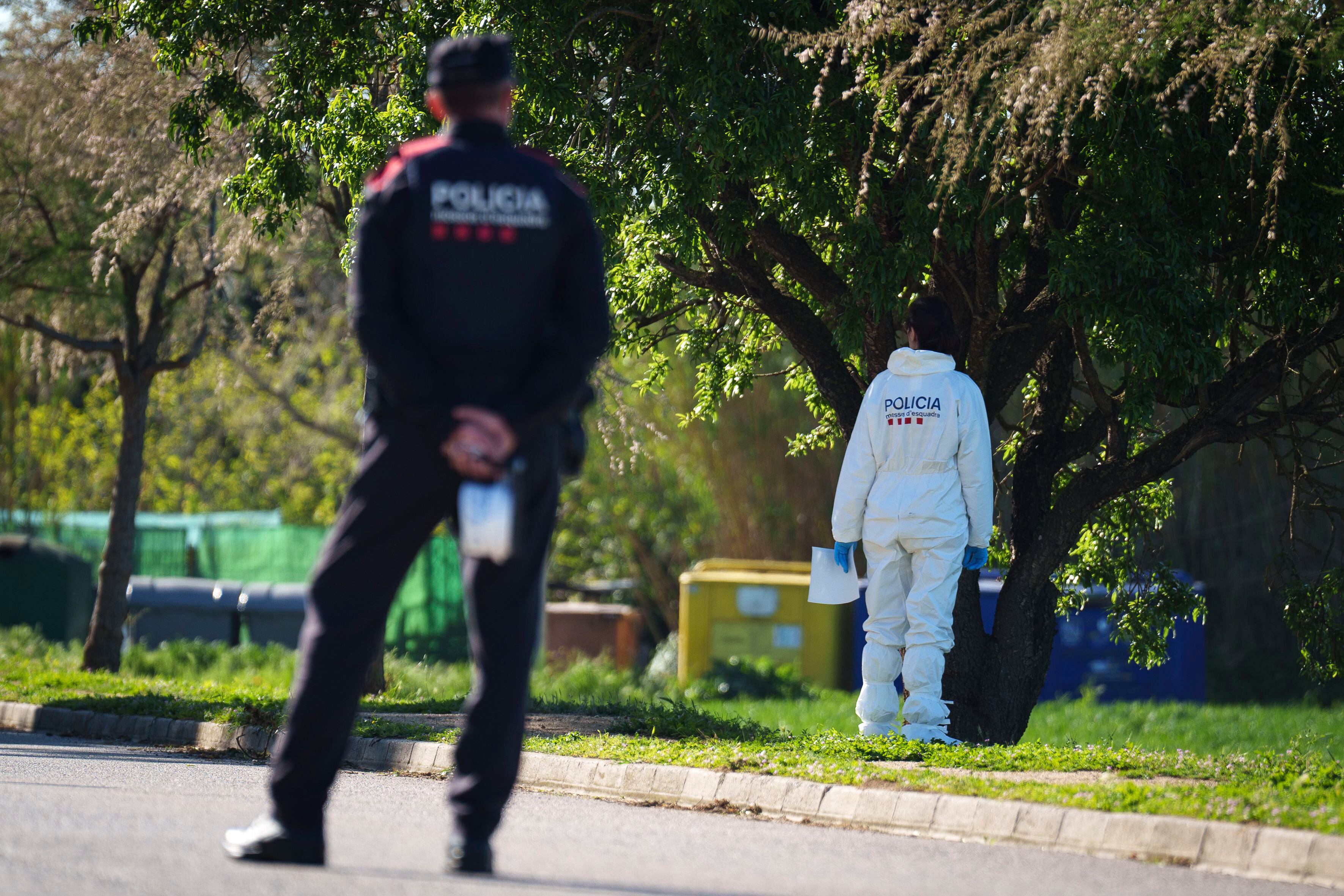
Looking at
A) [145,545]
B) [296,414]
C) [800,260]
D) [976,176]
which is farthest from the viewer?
[145,545]

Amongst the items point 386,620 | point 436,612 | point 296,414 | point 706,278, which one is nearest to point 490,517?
point 386,620

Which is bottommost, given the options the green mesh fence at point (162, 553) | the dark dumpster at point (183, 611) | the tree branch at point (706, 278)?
the dark dumpster at point (183, 611)

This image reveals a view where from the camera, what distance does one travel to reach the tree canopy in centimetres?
705

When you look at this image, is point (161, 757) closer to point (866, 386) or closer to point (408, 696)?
point (408, 696)

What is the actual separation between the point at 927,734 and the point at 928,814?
64.2 inches

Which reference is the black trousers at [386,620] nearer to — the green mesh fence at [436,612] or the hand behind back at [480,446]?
the hand behind back at [480,446]

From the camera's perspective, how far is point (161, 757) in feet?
26.7

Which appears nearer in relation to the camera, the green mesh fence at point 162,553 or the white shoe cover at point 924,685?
the white shoe cover at point 924,685

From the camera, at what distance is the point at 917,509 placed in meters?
7.39

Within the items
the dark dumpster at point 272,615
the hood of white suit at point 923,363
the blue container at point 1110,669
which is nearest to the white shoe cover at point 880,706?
the hood of white suit at point 923,363

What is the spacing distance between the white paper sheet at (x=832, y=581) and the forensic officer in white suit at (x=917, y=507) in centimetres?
21

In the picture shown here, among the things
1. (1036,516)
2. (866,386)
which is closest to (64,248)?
(866,386)

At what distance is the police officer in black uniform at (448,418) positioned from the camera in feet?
13.1

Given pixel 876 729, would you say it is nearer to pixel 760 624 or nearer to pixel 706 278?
pixel 706 278
